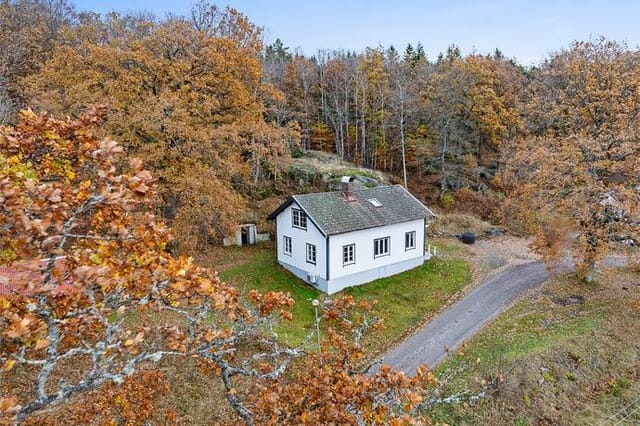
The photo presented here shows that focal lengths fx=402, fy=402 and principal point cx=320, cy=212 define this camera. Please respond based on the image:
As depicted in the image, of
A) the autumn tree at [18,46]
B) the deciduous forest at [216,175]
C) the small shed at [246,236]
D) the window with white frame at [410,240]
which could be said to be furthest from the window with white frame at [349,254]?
the autumn tree at [18,46]

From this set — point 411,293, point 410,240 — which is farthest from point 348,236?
point 410,240

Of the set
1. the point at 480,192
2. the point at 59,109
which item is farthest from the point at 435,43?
the point at 59,109

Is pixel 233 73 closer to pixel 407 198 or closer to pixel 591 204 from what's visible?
pixel 407 198

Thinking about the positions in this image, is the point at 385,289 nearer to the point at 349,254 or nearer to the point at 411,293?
the point at 411,293

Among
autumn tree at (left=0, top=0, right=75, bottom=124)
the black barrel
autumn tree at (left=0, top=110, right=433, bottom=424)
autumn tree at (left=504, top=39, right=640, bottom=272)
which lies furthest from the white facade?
autumn tree at (left=0, top=0, right=75, bottom=124)

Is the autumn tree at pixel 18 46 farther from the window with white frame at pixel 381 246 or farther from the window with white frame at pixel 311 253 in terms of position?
the window with white frame at pixel 381 246
